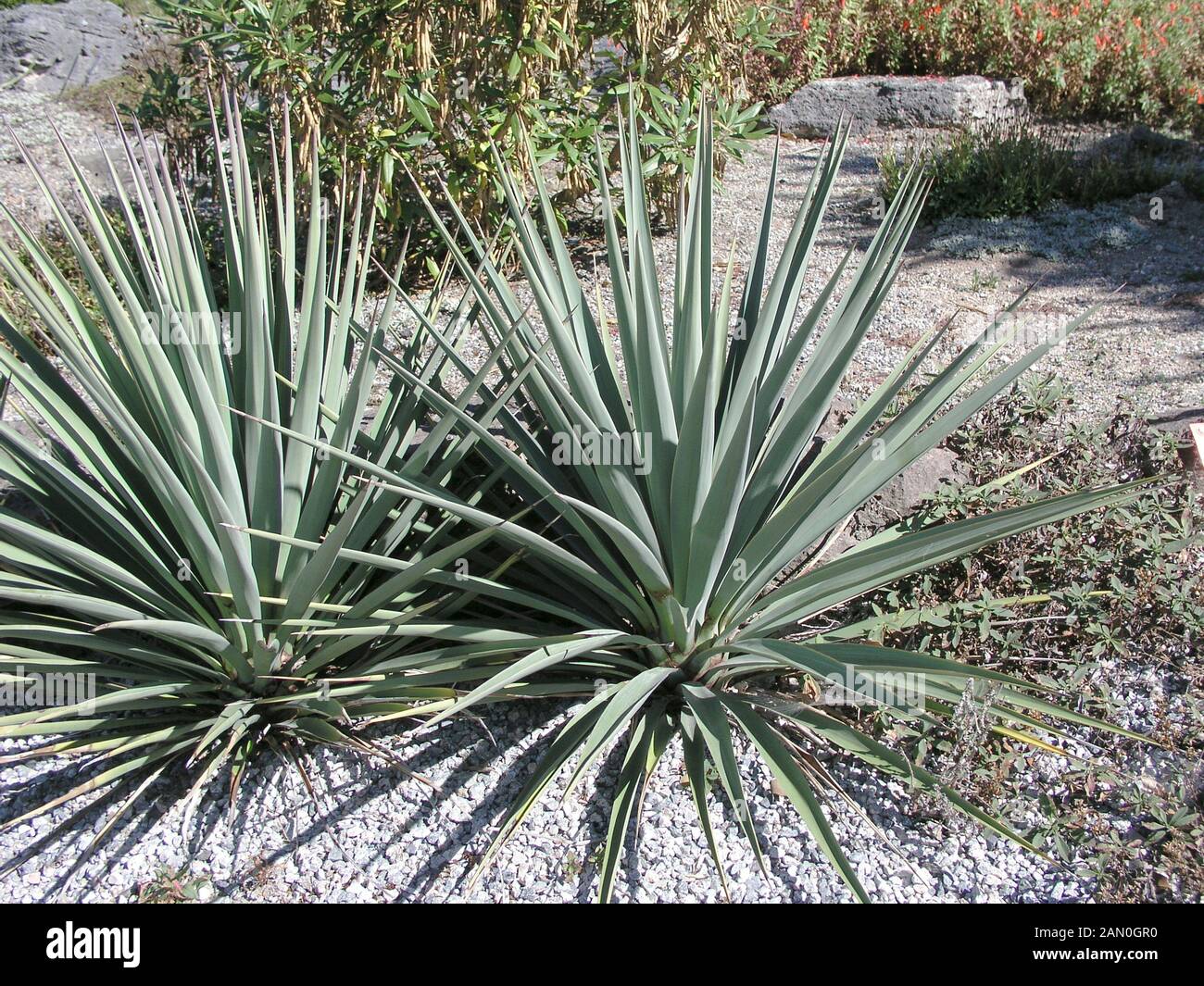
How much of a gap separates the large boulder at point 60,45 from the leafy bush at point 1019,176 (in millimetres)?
7846

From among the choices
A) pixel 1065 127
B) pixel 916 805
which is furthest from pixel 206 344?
pixel 1065 127

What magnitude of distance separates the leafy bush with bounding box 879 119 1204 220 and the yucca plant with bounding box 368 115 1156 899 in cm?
371

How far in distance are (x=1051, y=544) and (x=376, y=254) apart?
3.84 metres

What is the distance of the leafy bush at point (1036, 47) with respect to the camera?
7.57 m

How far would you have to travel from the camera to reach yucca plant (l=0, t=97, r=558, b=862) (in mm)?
2395

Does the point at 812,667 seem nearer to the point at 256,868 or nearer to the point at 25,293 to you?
the point at 256,868

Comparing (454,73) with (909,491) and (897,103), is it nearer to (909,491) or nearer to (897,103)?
(909,491)

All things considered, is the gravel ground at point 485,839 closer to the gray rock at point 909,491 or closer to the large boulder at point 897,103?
the gray rock at point 909,491

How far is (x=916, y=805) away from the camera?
2543 mm

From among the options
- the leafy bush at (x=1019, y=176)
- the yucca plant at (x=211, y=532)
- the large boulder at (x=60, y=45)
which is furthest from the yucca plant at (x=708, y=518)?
the large boulder at (x=60, y=45)

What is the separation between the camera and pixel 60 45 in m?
10.0

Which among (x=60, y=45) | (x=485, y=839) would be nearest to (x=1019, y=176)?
(x=485, y=839)

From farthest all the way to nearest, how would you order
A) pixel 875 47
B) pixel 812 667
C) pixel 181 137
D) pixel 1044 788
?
1. pixel 875 47
2. pixel 181 137
3. pixel 1044 788
4. pixel 812 667

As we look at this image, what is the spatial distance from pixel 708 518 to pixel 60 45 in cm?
1063
